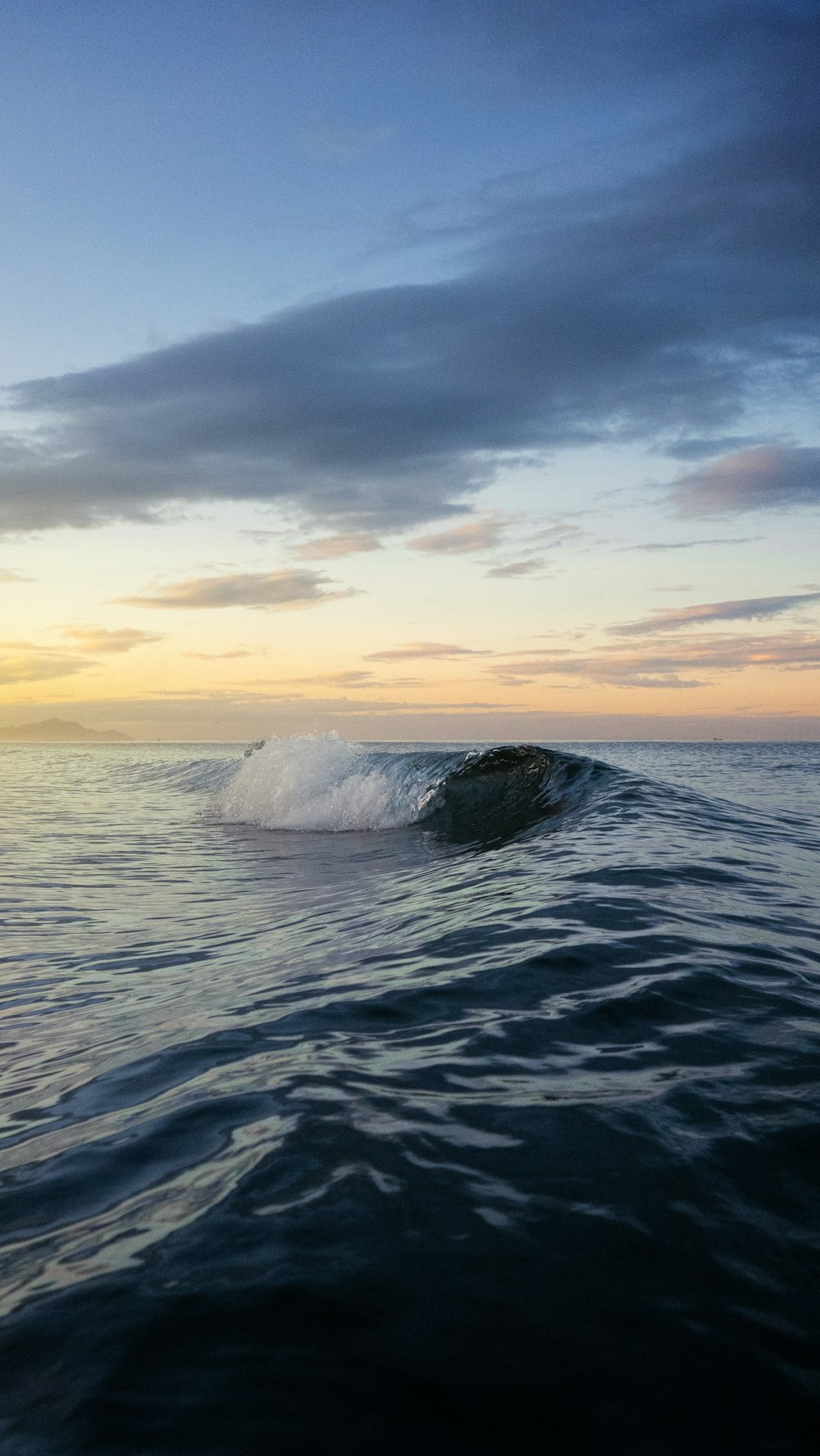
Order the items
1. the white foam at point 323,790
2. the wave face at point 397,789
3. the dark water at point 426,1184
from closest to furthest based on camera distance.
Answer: the dark water at point 426,1184 < the wave face at point 397,789 < the white foam at point 323,790

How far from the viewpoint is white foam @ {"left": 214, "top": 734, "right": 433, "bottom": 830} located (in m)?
17.2

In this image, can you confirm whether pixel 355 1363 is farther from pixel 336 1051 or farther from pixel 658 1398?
pixel 336 1051

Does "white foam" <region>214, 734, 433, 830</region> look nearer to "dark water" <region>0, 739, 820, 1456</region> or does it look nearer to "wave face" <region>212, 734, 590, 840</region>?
"wave face" <region>212, 734, 590, 840</region>

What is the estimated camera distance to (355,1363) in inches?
74.0

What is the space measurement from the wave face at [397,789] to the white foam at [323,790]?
0.03 m

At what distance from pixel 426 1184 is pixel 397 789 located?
605 inches

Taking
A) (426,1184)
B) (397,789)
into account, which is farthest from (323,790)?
(426,1184)

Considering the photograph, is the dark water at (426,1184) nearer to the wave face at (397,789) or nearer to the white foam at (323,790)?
the wave face at (397,789)

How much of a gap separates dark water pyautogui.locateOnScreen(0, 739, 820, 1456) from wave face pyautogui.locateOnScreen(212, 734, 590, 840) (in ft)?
22.8

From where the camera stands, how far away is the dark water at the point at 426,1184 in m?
1.79

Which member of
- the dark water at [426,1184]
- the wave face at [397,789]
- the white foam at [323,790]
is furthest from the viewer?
the white foam at [323,790]

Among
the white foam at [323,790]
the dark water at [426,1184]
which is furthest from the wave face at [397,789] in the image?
the dark water at [426,1184]

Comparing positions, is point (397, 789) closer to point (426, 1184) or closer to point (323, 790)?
point (323, 790)

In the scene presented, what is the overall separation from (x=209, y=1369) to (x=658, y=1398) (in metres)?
0.98
